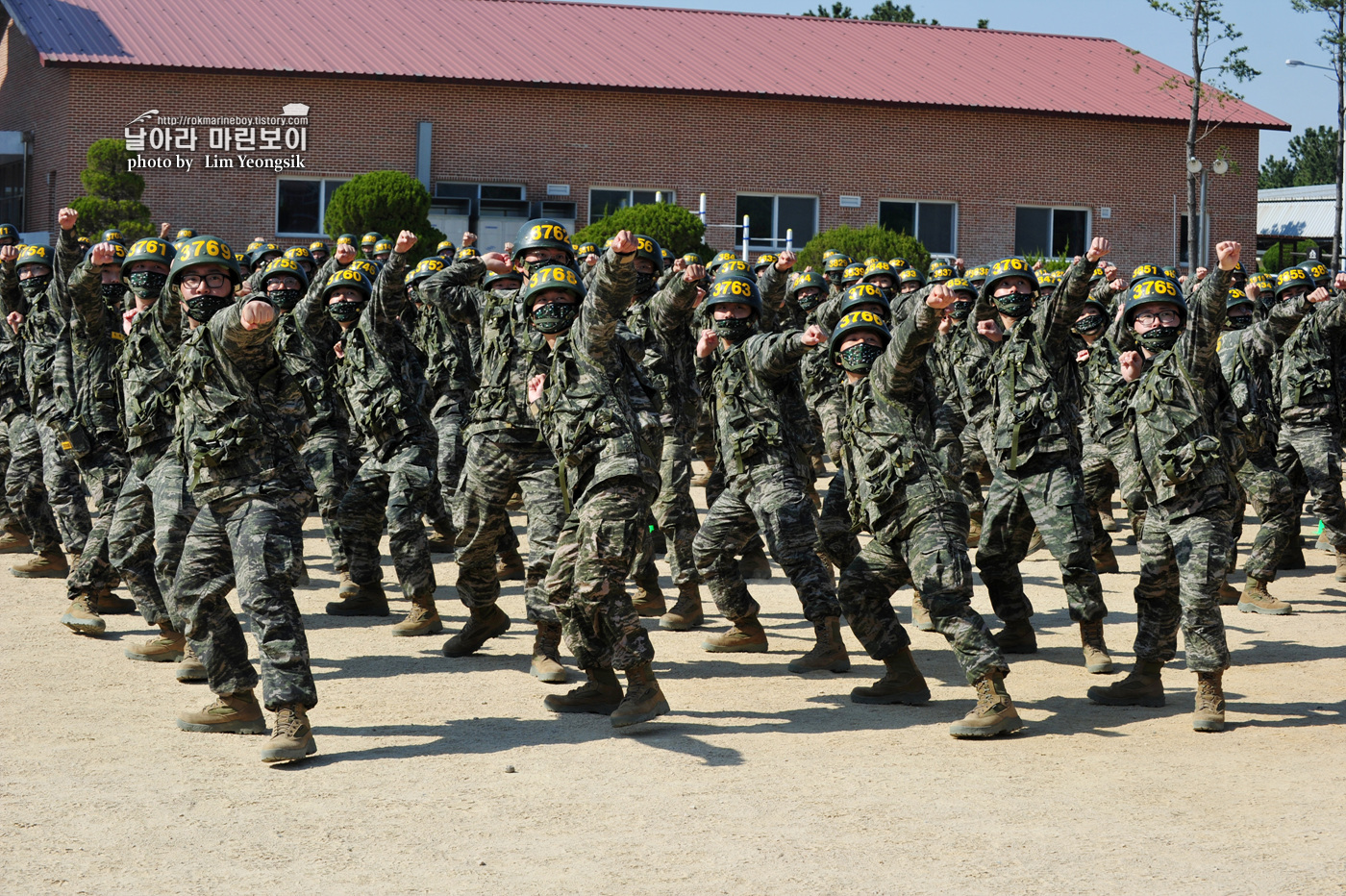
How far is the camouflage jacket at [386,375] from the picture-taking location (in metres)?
9.88

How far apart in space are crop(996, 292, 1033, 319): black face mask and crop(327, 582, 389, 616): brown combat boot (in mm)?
4675

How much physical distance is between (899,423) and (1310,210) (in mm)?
50560

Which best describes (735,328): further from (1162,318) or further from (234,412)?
(234,412)

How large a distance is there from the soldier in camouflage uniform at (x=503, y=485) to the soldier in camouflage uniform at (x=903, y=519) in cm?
172

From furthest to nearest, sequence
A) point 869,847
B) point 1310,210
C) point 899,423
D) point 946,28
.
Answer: point 1310,210 < point 946,28 < point 899,423 < point 869,847

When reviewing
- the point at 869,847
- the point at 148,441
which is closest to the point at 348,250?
the point at 148,441

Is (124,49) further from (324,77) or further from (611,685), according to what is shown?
(611,685)

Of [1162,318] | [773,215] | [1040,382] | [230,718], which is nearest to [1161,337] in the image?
[1162,318]

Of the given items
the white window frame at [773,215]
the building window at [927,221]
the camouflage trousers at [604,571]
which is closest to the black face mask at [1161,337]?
the camouflage trousers at [604,571]

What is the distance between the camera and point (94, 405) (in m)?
10.0

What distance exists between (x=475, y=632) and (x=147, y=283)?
9.28 feet

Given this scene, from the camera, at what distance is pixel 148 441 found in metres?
8.41

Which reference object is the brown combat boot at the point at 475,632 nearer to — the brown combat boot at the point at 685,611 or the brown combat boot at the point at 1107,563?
the brown combat boot at the point at 685,611

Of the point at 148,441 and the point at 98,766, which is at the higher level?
the point at 148,441
